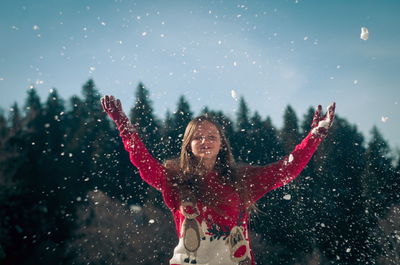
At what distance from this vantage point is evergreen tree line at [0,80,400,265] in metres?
14.4

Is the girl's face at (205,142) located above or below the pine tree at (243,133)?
below

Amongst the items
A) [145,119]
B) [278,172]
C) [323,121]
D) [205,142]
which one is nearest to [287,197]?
[145,119]

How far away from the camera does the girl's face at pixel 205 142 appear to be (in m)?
2.75

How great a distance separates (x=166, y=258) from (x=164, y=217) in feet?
9.76

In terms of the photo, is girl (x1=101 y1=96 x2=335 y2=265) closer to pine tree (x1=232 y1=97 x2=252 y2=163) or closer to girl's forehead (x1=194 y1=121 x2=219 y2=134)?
girl's forehead (x1=194 y1=121 x2=219 y2=134)

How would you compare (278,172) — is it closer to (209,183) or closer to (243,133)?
(209,183)

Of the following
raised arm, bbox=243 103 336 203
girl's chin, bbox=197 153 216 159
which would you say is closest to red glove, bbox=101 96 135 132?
girl's chin, bbox=197 153 216 159

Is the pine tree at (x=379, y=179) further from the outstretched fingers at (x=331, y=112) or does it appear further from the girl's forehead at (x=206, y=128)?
the girl's forehead at (x=206, y=128)

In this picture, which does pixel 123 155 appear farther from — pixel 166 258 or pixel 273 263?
pixel 273 263

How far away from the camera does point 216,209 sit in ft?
7.79

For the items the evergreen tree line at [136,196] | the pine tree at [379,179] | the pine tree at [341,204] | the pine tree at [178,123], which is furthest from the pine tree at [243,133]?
the pine tree at [379,179]

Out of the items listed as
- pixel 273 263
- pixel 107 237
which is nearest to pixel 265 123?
pixel 273 263

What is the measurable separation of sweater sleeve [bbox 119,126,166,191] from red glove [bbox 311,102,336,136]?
144 cm

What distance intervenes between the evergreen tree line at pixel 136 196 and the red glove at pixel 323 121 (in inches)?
465
